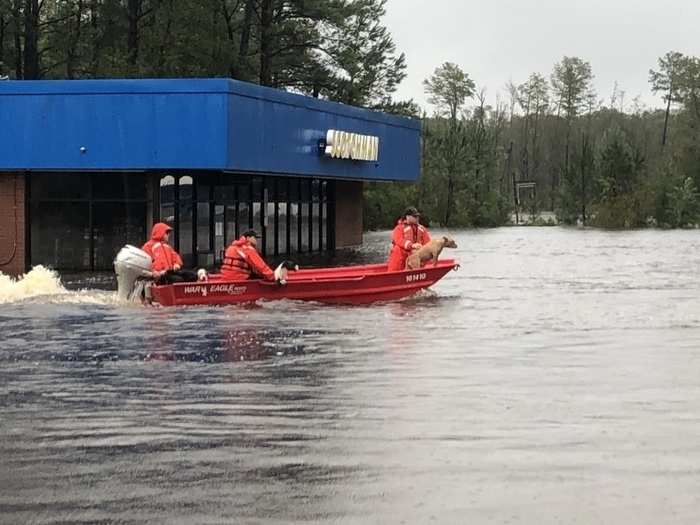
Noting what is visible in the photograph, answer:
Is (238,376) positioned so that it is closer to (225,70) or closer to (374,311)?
(374,311)

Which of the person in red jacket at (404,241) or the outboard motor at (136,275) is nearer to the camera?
the outboard motor at (136,275)

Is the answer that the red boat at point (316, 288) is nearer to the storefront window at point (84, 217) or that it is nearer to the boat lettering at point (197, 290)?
the boat lettering at point (197, 290)

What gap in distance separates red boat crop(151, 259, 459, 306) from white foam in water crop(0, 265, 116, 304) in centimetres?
155

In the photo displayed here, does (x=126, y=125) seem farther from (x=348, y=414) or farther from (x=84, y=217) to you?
(x=348, y=414)

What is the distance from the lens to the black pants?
20.3 metres

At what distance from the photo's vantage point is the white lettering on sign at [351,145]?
36531mm

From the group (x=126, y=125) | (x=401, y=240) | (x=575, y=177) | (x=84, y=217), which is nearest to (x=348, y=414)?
(x=401, y=240)

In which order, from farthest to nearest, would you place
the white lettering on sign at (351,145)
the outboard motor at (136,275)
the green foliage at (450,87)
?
the green foliage at (450,87)
the white lettering on sign at (351,145)
the outboard motor at (136,275)

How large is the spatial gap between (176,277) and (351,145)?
1887cm

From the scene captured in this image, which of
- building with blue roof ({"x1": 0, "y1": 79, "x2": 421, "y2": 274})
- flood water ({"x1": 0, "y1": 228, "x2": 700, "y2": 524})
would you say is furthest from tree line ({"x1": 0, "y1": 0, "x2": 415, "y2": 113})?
flood water ({"x1": 0, "y1": 228, "x2": 700, "y2": 524})

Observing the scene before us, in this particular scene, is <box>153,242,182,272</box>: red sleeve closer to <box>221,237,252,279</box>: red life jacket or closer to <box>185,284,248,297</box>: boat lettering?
<box>185,284,248,297</box>: boat lettering

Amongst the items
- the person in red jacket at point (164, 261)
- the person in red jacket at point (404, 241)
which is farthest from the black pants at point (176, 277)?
the person in red jacket at point (404, 241)

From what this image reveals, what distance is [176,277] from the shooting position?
2062cm

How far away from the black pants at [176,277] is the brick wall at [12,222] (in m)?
11.2
